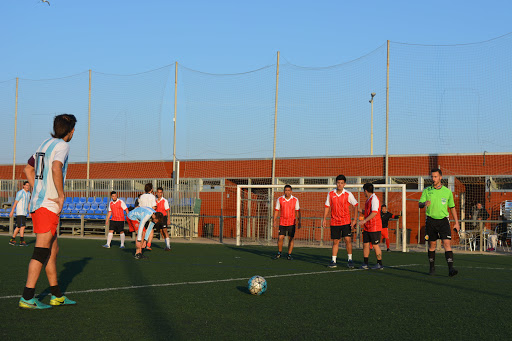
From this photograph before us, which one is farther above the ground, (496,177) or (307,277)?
(496,177)

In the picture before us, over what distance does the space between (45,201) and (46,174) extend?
28 cm

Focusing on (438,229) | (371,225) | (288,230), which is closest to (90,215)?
(288,230)

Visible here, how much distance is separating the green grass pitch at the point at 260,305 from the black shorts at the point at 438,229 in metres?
0.69

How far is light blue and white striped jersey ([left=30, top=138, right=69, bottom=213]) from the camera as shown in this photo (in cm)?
561

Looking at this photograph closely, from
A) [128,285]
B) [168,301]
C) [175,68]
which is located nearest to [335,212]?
[128,285]

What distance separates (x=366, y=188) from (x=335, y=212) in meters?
1.00

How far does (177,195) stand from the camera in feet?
79.5

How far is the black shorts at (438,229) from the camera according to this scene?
10055mm

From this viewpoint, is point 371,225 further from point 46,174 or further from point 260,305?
point 46,174

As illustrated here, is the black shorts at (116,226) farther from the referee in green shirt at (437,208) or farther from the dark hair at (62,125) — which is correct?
the dark hair at (62,125)

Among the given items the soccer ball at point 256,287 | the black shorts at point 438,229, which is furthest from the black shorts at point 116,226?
the soccer ball at point 256,287

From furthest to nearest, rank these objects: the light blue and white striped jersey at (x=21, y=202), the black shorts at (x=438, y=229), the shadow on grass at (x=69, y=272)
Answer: the light blue and white striped jersey at (x=21, y=202)
the black shorts at (x=438, y=229)
the shadow on grass at (x=69, y=272)

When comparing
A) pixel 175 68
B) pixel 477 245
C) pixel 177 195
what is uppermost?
pixel 175 68

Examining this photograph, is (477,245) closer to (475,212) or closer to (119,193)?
(475,212)
